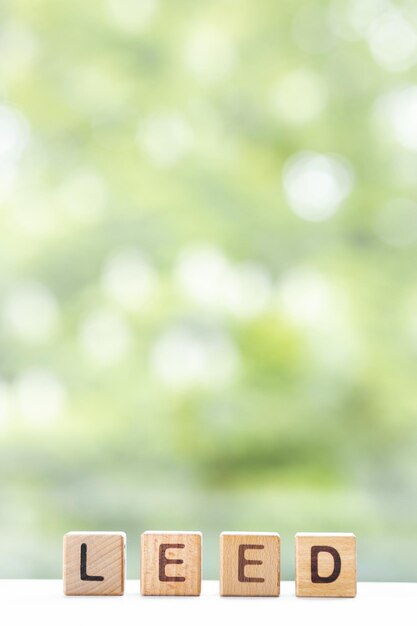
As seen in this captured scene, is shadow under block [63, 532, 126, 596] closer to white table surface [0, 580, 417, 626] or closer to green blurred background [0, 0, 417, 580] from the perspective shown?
white table surface [0, 580, 417, 626]

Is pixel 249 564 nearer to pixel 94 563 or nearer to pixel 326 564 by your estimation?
pixel 326 564

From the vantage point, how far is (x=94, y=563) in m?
1.10

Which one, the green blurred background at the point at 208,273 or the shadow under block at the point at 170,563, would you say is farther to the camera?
the green blurred background at the point at 208,273

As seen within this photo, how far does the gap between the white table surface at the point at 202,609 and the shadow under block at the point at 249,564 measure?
15 mm

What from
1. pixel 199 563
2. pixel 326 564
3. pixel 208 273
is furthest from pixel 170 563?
pixel 208 273

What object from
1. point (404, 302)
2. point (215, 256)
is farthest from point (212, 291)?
point (404, 302)

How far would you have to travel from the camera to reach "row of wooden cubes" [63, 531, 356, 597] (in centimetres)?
109

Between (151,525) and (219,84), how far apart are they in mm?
741

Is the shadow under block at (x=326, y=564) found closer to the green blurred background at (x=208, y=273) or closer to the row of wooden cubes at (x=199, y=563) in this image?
the row of wooden cubes at (x=199, y=563)

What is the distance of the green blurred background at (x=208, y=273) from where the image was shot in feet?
4.48

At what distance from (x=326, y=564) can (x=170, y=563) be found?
20cm

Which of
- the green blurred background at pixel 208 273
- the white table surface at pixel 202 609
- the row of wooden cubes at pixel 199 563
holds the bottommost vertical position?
the white table surface at pixel 202 609

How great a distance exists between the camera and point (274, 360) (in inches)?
54.6

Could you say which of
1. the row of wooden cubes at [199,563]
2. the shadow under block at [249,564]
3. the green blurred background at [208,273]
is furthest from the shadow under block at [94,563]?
the green blurred background at [208,273]
